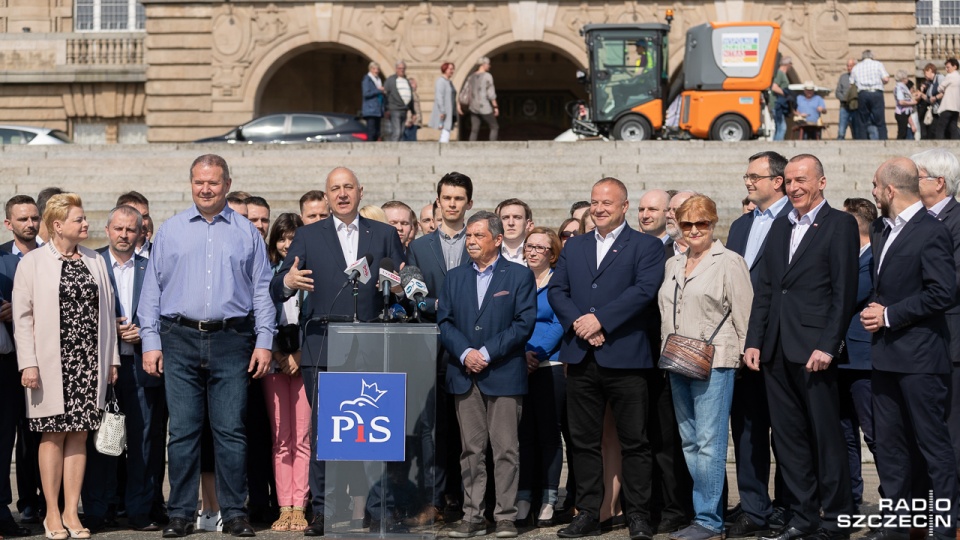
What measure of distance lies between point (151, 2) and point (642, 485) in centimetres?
2771

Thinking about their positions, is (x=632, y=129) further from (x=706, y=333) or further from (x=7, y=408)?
(x=7, y=408)

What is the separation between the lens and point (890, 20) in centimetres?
3250

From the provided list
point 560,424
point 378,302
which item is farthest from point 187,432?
point 560,424

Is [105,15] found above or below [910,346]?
above

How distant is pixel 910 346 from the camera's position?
7.36 metres

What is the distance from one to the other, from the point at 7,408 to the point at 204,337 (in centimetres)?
135

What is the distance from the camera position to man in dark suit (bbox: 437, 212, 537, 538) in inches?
312

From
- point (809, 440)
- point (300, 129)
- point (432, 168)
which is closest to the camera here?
point (809, 440)

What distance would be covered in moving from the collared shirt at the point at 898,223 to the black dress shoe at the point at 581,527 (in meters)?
2.16

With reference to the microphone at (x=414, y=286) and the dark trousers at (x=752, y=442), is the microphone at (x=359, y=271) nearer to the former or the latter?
the microphone at (x=414, y=286)

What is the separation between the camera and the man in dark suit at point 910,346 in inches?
287

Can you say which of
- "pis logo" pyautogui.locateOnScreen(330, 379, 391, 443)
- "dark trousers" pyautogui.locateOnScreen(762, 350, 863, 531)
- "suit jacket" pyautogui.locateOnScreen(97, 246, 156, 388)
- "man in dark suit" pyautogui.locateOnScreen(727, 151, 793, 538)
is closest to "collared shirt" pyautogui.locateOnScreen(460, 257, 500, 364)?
"pis logo" pyautogui.locateOnScreen(330, 379, 391, 443)

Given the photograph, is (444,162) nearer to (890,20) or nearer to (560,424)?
(560,424)

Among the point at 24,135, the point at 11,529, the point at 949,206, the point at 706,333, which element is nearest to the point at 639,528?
the point at 706,333
